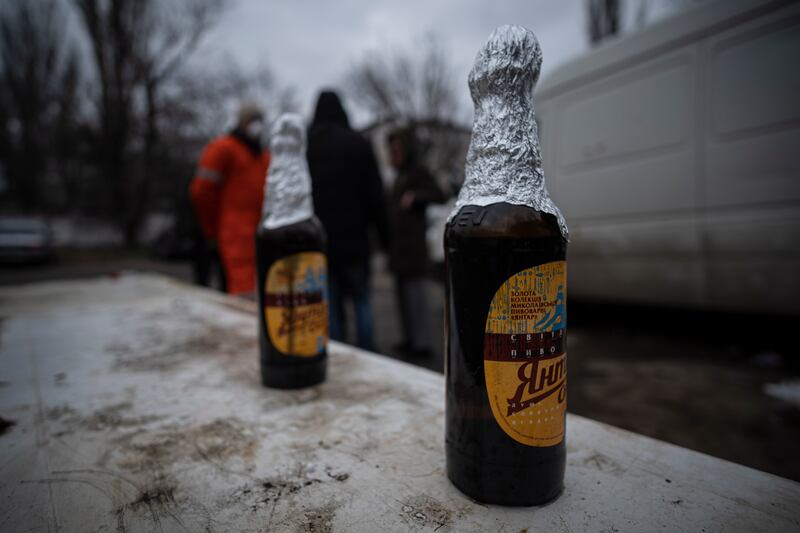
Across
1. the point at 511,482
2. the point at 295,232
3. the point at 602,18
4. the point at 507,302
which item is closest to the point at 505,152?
the point at 507,302

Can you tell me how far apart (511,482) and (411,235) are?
Answer: 2.76m

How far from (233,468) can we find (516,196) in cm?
83

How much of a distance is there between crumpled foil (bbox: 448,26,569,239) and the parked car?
1522cm

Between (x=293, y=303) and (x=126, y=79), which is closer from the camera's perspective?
(x=293, y=303)

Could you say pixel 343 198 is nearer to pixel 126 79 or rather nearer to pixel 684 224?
pixel 684 224

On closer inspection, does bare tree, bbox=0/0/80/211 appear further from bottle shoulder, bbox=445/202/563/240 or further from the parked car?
bottle shoulder, bbox=445/202/563/240

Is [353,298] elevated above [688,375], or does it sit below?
above

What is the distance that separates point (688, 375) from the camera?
298 cm

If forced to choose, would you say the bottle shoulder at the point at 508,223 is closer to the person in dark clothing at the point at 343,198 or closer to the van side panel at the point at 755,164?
the person in dark clothing at the point at 343,198

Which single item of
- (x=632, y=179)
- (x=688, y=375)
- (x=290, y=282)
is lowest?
(x=688, y=375)

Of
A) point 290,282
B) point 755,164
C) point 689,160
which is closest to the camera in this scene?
point 290,282

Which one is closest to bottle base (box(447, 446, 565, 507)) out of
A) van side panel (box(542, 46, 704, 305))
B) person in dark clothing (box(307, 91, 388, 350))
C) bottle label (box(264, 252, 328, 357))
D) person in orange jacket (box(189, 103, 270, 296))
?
bottle label (box(264, 252, 328, 357))

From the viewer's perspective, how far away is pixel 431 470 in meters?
0.96

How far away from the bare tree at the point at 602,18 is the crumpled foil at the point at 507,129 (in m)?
10.7
